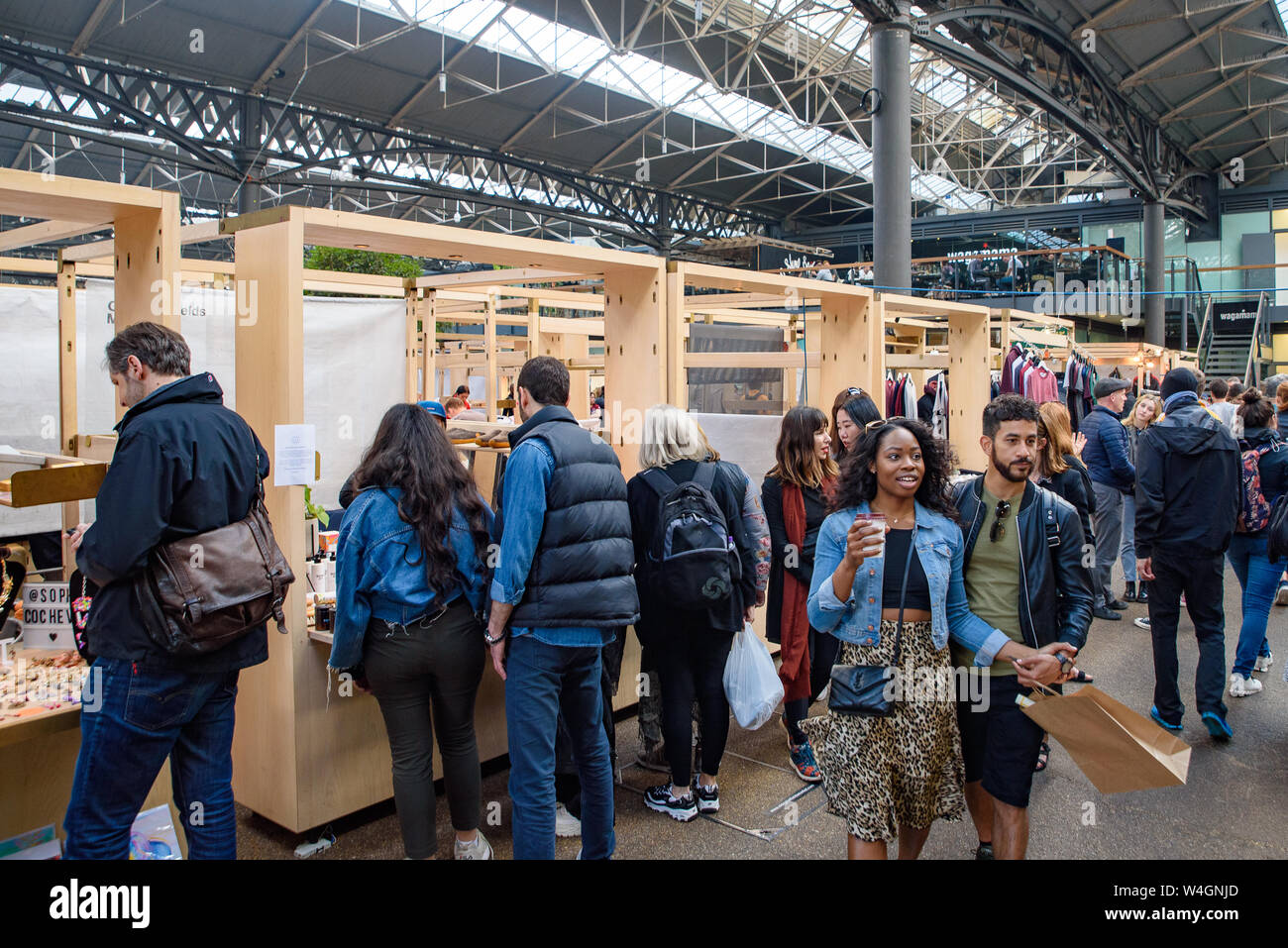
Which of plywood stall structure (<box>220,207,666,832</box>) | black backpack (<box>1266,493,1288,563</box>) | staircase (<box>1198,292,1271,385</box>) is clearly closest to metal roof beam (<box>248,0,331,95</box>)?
plywood stall structure (<box>220,207,666,832</box>)

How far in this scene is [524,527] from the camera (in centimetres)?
265

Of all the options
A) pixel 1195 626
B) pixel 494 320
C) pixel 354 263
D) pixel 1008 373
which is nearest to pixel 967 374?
pixel 1008 373

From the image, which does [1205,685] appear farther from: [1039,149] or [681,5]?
[1039,149]

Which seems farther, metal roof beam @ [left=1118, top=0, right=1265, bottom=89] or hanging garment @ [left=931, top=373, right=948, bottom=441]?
metal roof beam @ [left=1118, top=0, right=1265, bottom=89]

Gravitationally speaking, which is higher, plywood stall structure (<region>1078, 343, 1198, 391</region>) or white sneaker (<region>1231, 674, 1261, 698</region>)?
plywood stall structure (<region>1078, 343, 1198, 391</region>)

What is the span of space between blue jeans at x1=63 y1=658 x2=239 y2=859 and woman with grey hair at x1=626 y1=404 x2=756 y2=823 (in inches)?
55.5

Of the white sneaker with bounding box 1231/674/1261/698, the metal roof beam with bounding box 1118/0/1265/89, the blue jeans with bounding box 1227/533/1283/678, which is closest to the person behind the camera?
the blue jeans with bounding box 1227/533/1283/678

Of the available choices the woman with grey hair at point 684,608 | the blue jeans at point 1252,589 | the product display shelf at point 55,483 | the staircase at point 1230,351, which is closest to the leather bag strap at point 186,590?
the product display shelf at point 55,483

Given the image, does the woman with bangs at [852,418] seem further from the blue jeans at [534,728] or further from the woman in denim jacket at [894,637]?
the blue jeans at [534,728]

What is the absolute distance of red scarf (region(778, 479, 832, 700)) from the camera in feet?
12.2

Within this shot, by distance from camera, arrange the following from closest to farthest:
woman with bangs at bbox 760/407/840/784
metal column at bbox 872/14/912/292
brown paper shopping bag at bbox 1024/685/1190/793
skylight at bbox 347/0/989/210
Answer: brown paper shopping bag at bbox 1024/685/1190/793
woman with bangs at bbox 760/407/840/784
metal column at bbox 872/14/912/292
skylight at bbox 347/0/989/210

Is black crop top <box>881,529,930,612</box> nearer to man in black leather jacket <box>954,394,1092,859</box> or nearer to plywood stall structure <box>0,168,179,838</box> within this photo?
man in black leather jacket <box>954,394,1092,859</box>

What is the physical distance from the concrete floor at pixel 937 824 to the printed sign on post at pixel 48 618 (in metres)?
0.90

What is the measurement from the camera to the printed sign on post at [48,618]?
2783mm
